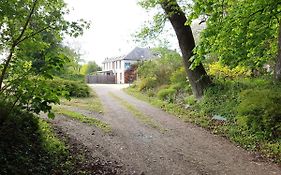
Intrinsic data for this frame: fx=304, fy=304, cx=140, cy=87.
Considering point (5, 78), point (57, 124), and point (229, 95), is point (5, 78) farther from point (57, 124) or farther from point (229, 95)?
point (229, 95)

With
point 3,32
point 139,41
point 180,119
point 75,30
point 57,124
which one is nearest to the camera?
point 3,32

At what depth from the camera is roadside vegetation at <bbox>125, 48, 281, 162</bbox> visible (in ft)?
28.5

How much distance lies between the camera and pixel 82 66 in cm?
6006

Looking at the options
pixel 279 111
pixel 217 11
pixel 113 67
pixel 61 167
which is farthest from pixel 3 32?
pixel 113 67

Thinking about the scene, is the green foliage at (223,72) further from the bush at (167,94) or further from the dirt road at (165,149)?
the dirt road at (165,149)

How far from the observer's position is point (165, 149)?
26.3ft

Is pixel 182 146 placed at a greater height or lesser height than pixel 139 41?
lesser

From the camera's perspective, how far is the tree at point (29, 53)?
5.27 meters

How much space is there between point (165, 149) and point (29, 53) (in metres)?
4.16

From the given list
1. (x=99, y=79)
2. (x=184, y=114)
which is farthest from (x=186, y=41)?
(x=99, y=79)

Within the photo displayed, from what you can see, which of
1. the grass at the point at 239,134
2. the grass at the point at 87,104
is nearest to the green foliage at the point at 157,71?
the grass at the point at 87,104

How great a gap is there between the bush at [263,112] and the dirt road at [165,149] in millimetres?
1209

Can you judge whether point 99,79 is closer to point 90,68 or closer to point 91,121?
point 90,68

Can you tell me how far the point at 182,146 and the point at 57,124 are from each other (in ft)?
14.5
